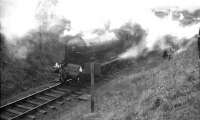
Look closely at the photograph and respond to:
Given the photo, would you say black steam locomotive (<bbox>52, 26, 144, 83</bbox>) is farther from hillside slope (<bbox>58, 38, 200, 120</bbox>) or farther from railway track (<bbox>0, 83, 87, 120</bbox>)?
hillside slope (<bbox>58, 38, 200, 120</bbox>)

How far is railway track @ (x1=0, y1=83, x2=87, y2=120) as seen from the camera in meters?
8.61

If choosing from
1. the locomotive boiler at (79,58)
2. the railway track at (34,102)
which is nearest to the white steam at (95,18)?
the locomotive boiler at (79,58)

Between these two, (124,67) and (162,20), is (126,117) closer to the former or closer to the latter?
(124,67)

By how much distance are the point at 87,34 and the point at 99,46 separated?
0.91m

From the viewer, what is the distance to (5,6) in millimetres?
13344

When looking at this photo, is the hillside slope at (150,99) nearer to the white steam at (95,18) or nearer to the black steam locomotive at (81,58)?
the black steam locomotive at (81,58)

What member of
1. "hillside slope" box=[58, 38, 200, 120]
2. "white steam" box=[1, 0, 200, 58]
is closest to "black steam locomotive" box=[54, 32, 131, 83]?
"white steam" box=[1, 0, 200, 58]

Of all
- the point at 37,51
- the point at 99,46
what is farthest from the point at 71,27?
the point at 37,51

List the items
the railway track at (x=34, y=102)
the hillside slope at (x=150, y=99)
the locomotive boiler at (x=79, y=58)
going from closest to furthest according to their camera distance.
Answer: the hillside slope at (x=150, y=99) → the railway track at (x=34, y=102) → the locomotive boiler at (x=79, y=58)

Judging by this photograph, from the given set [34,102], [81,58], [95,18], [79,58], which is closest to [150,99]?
[34,102]

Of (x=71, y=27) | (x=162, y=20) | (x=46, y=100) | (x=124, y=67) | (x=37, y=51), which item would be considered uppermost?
(x=162, y=20)

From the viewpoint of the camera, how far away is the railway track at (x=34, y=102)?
8609 mm

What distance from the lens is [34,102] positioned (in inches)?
376

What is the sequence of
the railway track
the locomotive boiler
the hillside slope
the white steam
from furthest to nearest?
the white steam < the locomotive boiler < the railway track < the hillside slope
